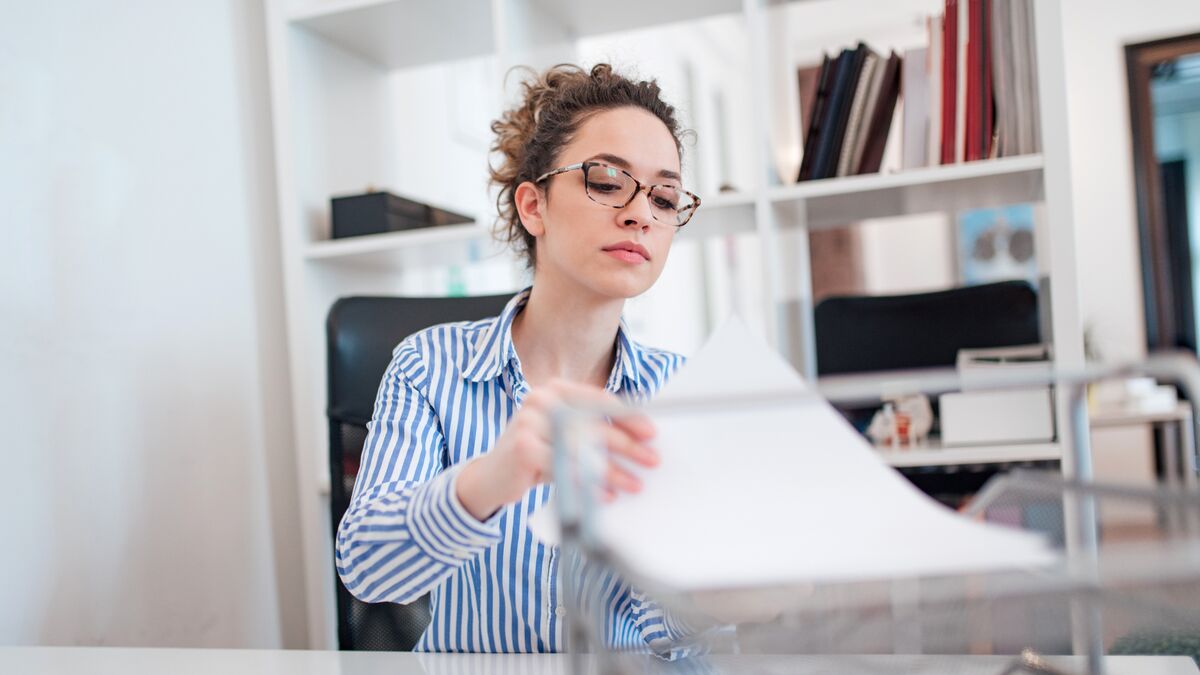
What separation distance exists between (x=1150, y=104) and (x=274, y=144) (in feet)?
13.5

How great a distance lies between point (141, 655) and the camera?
0.86m

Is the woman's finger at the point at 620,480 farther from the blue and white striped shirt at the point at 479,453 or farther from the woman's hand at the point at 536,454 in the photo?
the blue and white striped shirt at the point at 479,453

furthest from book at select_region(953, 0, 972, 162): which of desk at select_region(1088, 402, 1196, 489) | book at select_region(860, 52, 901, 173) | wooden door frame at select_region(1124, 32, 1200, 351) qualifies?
wooden door frame at select_region(1124, 32, 1200, 351)

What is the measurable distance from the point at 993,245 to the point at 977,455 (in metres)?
4.50

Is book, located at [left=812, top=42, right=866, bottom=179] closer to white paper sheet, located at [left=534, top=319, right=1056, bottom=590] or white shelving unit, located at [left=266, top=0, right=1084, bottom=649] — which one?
white shelving unit, located at [left=266, top=0, right=1084, bottom=649]

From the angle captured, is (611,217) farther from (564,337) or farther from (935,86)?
(935,86)

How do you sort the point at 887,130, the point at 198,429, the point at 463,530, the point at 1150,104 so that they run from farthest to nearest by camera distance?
the point at 1150,104 → the point at 887,130 → the point at 198,429 → the point at 463,530

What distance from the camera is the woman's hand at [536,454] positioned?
1.33ft

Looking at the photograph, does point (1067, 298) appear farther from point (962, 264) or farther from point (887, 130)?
point (962, 264)

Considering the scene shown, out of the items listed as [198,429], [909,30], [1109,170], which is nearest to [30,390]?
[198,429]

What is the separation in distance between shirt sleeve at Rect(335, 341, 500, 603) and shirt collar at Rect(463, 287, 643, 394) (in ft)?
0.32

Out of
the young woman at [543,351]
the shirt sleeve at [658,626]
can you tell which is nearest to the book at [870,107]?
the young woman at [543,351]

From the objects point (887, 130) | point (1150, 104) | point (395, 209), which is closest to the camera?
point (887, 130)

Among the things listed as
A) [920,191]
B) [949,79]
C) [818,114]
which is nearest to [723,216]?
[818,114]
